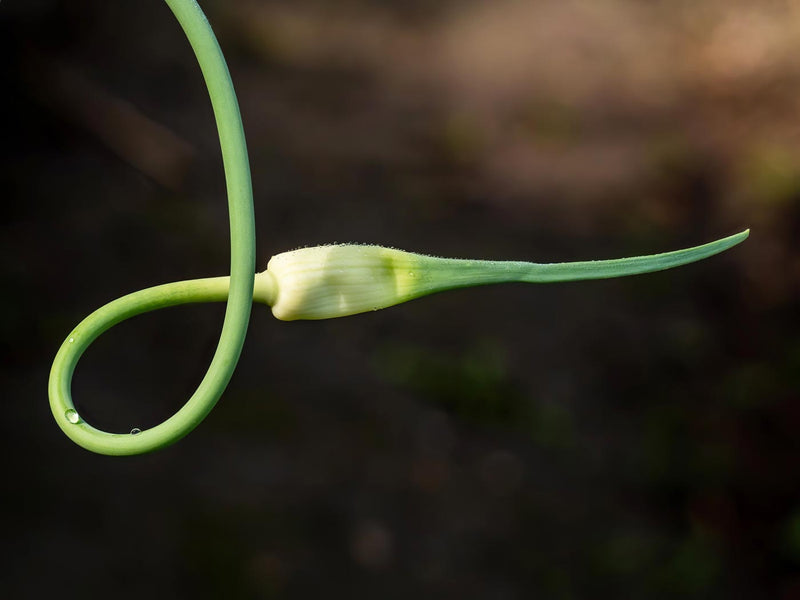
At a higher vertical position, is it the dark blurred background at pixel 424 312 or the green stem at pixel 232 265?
the dark blurred background at pixel 424 312

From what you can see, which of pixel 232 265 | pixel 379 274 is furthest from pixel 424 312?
pixel 232 265

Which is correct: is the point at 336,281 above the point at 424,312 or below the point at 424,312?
below

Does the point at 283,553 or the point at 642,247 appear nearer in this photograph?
the point at 283,553

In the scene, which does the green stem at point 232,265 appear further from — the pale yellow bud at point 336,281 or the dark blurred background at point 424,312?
the dark blurred background at point 424,312

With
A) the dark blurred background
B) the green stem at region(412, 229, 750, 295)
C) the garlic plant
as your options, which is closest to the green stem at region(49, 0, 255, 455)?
the garlic plant

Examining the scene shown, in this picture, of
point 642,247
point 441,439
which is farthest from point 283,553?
point 642,247

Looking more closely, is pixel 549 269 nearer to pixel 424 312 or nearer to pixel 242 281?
pixel 242 281

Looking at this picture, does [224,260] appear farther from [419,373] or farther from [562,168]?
[562,168]

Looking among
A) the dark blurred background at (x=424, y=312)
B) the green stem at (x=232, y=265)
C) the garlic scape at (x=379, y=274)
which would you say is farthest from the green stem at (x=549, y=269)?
the dark blurred background at (x=424, y=312)
